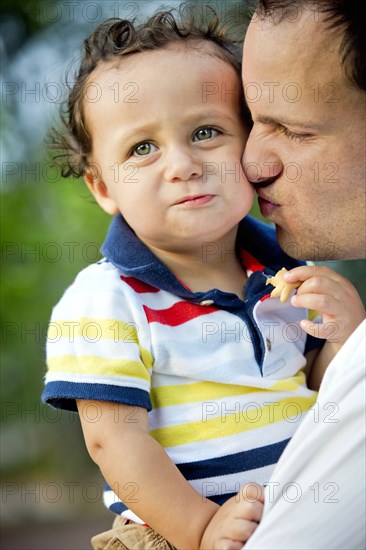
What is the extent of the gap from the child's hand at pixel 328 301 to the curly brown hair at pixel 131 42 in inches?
21.2

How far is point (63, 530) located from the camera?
15.8ft

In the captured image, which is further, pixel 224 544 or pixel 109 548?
pixel 109 548

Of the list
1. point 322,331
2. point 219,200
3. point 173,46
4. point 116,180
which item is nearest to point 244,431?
point 322,331

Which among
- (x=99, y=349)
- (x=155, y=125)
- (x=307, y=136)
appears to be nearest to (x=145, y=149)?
(x=155, y=125)

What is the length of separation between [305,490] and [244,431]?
0.53 metres

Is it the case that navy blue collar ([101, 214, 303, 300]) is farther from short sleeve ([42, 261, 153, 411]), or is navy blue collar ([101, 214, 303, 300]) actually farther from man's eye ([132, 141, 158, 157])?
man's eye ([132, 141, 158, 157])

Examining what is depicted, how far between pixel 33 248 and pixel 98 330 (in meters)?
2.90

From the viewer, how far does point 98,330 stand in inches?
67.3

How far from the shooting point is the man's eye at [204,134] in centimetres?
184

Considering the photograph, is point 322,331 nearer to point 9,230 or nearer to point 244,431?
point 244,431

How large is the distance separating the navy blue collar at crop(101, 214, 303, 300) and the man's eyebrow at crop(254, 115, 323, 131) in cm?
38

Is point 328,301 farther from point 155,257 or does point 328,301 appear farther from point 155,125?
point 155,125

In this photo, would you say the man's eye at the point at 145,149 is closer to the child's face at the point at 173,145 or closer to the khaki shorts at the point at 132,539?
the child's face at the point at 173,145

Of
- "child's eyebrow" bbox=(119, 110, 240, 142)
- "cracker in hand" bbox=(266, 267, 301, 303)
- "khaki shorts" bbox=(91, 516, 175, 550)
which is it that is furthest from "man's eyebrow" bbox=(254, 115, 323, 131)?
"khaki shorts" bbox=(91, 516, 175, 550)
